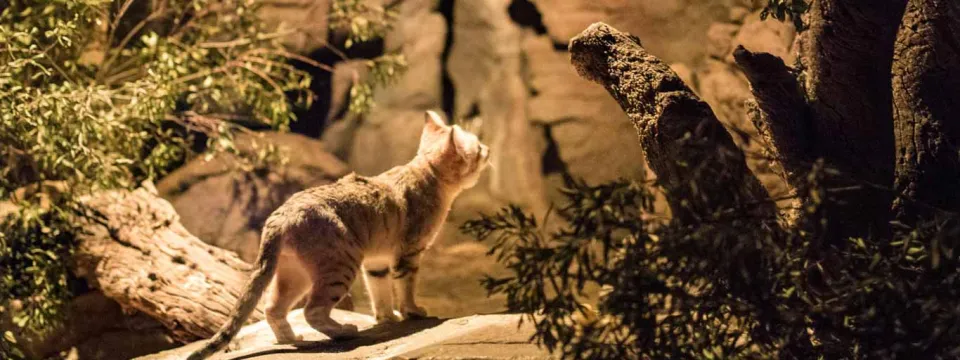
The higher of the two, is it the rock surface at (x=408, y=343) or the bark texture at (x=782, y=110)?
the bark texture at (x=782, y=110)

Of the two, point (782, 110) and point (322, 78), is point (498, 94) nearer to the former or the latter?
point (322, 78)

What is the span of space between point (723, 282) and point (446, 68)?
24.1 feet

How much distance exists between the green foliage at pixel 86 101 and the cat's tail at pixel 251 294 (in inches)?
67.7

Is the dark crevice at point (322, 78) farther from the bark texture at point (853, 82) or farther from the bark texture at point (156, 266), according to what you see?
the bark texture at point (853, 82)

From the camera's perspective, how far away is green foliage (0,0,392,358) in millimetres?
6523

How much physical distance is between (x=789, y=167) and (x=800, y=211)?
37 centimetres

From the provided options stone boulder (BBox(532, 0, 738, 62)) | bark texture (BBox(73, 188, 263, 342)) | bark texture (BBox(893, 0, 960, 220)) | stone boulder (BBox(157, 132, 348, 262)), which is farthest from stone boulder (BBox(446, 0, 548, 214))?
bark texture (BBox(893, 0, 960, 220))

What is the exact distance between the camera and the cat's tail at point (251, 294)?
16.6 ft

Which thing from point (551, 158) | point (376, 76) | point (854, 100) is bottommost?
point (551, 158)

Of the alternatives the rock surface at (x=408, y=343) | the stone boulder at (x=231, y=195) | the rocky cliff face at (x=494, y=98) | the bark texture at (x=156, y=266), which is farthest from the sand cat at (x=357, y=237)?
the rocky cliff face at (x=494, y=98)

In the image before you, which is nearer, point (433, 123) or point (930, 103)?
point (930, 103)

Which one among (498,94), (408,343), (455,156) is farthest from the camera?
(498,94)

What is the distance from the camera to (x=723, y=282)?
3930 millimetres

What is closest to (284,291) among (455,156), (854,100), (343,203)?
(343,203)
